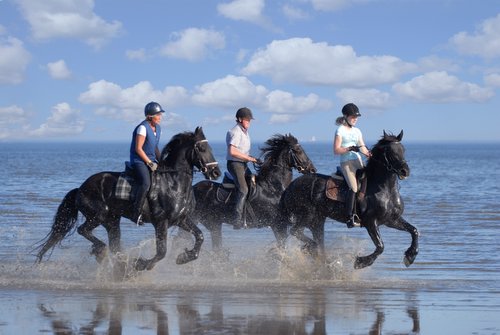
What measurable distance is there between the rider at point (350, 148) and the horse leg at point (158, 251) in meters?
2.75

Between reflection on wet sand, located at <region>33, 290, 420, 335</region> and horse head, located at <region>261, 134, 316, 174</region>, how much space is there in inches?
136

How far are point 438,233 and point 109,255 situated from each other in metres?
9.52

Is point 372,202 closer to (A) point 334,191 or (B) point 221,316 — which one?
(A) point 334,191

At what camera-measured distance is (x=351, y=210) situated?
1269 cm

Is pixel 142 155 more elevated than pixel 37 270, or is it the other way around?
pixel 142 155

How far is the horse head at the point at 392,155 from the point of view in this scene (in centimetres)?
1220

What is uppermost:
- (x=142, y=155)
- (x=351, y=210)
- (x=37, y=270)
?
(x=142, y=155)

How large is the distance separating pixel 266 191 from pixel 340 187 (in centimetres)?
168

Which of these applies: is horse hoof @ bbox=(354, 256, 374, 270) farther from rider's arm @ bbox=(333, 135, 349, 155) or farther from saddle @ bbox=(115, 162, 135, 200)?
saddle @ bbox=(115, 162, 135, 200)

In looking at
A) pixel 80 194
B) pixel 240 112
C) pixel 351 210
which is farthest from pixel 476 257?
pixel 80 194

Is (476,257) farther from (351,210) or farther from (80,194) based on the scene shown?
(80,194)

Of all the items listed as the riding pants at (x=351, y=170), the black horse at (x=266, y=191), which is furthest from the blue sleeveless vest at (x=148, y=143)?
the riding pants at (x=351, y=170)

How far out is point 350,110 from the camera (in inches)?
501

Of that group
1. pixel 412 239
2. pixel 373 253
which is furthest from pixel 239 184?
pixel 412 239
